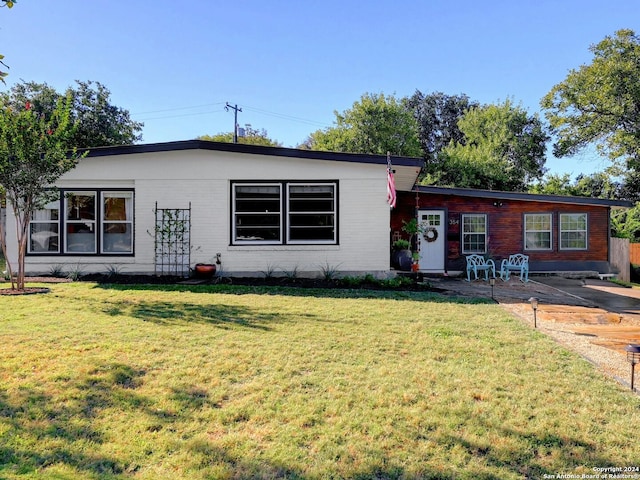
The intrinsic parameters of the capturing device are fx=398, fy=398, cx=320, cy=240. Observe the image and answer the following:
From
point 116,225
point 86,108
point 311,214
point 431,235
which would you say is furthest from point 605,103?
point 86,108

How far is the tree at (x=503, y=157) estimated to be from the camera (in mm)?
28047

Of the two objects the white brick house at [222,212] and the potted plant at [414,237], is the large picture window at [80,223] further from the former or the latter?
the potted plant at [414,237]

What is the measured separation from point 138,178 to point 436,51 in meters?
16.3

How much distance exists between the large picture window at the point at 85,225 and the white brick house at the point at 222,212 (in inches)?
1.1

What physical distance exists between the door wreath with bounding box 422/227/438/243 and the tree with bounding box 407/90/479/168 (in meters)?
28.0

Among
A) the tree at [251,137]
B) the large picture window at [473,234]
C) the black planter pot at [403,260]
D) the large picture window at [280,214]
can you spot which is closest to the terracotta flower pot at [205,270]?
the large picture window at [280,214]

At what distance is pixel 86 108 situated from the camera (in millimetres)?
28656

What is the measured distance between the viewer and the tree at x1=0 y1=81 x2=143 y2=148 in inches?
1091

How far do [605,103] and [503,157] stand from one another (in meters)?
10.7

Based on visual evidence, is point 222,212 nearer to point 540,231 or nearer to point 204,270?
point 204,270

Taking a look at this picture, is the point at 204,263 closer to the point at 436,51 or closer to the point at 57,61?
the point at 57,61

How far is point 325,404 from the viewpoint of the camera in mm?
3229

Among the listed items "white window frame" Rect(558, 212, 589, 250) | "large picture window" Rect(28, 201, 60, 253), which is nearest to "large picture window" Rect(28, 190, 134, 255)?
"large picture window" Rect(28, 201, 60, 253)

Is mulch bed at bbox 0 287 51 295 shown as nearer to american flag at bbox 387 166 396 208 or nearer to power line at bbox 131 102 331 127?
american flag at bbox 387 166 396 208
